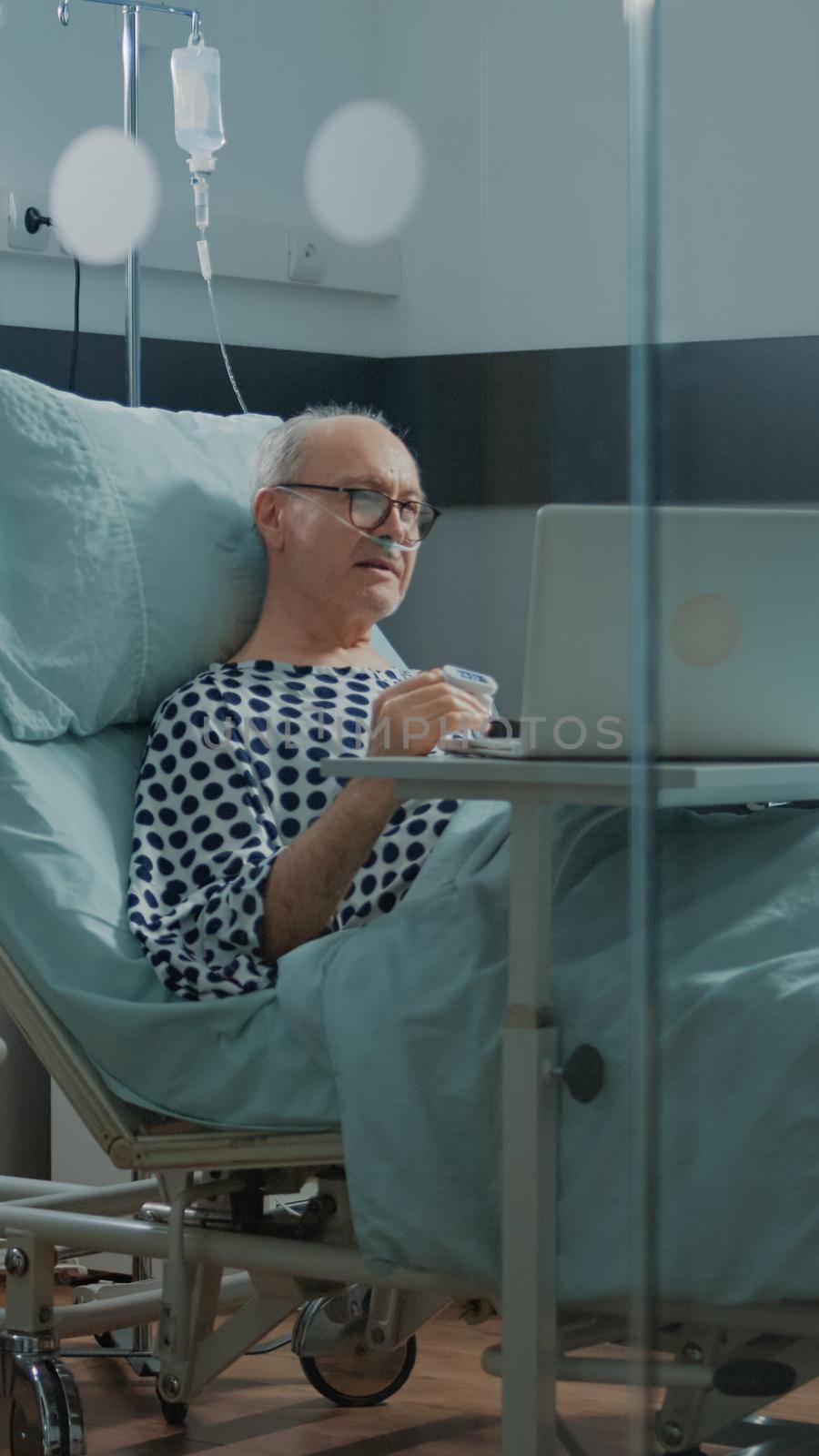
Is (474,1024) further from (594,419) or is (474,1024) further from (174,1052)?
(594,419)

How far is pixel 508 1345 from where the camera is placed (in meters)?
1.14

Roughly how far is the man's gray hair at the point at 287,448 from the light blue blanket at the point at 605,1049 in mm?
437

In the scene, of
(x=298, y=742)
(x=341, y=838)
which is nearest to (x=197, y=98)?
(x=298, y=742)

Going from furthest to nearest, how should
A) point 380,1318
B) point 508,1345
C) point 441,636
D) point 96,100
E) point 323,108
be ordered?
point 96,100 < point 323,108 < point 380,1318 < point 441,636 < point 508,1345

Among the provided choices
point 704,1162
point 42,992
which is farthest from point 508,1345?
point 42,992

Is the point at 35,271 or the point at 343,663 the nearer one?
the point at 343,663

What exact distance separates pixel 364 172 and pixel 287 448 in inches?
28.4

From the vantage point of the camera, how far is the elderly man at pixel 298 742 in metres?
1.41

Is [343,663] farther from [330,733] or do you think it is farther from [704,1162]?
[704,1162]

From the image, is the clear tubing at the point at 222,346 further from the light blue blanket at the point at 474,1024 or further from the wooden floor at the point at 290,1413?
the wooden floor at the point at 290,1413

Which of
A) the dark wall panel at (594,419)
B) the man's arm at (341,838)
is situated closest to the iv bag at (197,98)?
the dark wall panel at (594,419)

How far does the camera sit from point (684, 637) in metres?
0.95

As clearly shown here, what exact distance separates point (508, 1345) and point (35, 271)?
1.52 metres

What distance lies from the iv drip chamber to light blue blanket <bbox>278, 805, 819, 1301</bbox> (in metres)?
1.10
